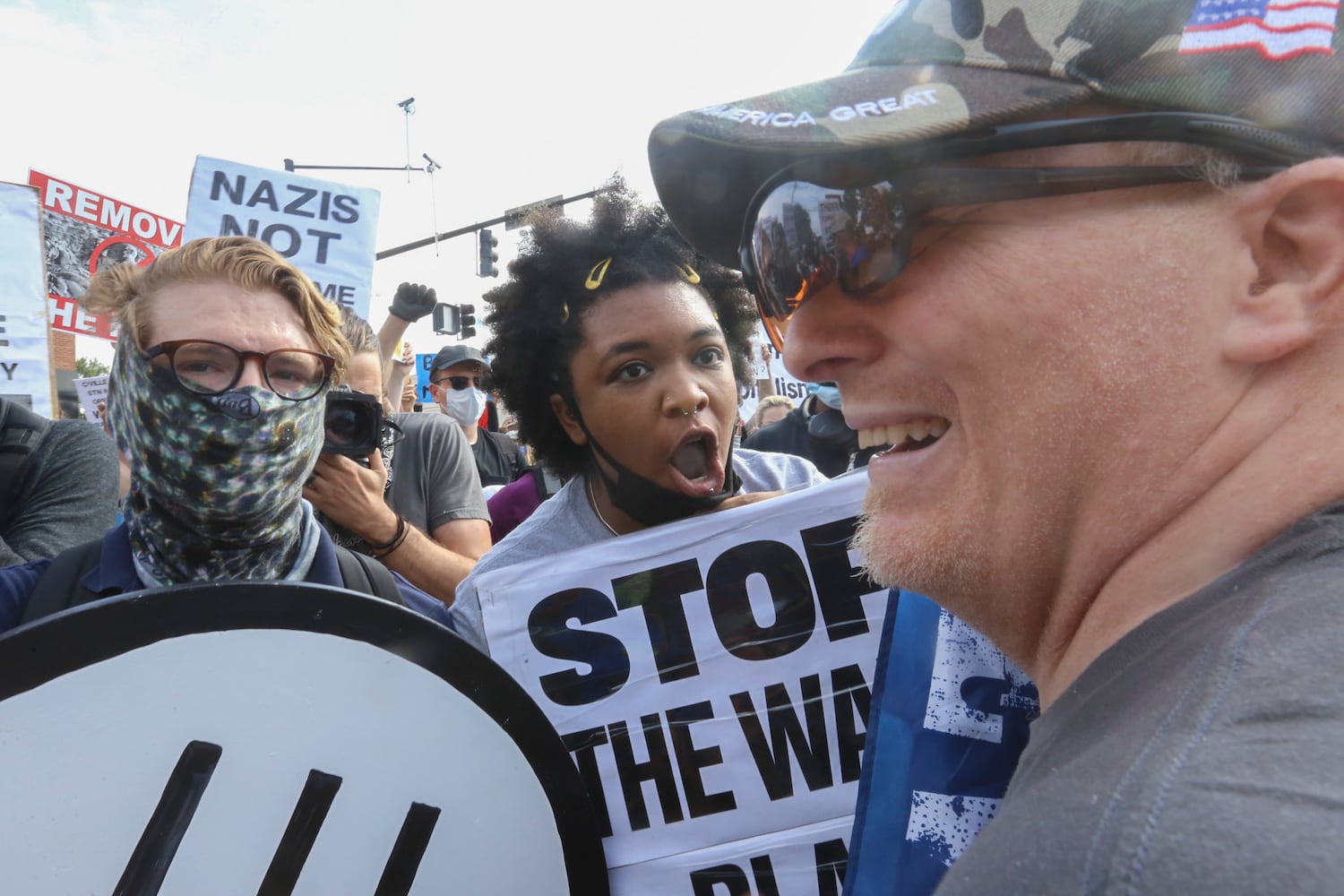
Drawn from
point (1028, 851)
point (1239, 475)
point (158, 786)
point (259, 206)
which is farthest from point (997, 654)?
point (259, 206)

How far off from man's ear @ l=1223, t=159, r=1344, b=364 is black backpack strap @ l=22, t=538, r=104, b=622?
5.90 ft

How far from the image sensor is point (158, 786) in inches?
42.9

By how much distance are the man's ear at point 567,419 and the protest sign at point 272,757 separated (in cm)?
115

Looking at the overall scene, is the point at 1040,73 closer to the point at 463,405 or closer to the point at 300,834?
the point at 300,834

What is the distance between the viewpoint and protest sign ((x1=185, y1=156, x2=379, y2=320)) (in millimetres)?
4316

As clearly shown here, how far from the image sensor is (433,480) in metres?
3.35

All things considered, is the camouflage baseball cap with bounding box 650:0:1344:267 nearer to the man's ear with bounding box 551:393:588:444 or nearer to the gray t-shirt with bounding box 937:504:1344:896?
the gray t-shirt with bounding box 937:504:1344:896

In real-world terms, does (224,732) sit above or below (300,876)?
above

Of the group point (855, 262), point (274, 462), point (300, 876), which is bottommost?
point (300, 876)

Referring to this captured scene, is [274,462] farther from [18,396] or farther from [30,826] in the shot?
[18,396]

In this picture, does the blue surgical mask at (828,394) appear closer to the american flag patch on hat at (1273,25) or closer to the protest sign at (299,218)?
the protest sign at (299,218)

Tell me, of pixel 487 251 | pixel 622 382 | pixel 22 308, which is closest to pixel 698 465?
pixel 622 382

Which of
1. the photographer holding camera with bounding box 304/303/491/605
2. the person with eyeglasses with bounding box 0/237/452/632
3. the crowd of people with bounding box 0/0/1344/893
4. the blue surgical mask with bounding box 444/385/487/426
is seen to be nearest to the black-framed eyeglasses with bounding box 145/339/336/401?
the person with eyeglasses with bounding box 0/237/452/632

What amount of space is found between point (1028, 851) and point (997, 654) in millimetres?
889
